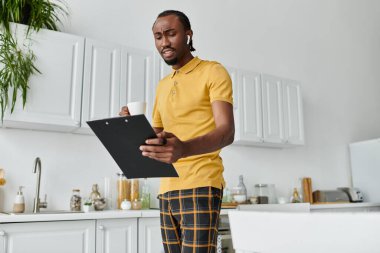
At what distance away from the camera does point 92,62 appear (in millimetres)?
A: 3105

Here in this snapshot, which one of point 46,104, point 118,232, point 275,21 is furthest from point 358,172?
point 46,104

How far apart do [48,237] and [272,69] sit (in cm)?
337

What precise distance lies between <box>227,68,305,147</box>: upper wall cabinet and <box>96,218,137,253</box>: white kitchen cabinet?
5.12 feet

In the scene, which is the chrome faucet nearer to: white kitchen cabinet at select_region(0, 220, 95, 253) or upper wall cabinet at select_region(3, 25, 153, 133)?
upper wall cabinet at select_region(3, 25, 153, 133)

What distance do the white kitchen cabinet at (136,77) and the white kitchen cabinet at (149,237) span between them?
0.87 meters

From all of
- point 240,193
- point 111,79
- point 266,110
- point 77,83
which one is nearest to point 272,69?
point 266,110

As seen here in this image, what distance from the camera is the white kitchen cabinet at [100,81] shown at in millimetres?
3035

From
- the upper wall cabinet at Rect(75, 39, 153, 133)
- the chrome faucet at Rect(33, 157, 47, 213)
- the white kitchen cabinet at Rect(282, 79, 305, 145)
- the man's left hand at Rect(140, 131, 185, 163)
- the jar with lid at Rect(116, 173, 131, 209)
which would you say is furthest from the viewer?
the white kitchen cabinet at Rect(282, 79, 305, 145)

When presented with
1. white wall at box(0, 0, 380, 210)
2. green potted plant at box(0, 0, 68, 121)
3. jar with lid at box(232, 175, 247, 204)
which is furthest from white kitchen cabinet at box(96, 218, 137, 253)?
jar with lid at box(232, 175, 247, 204)

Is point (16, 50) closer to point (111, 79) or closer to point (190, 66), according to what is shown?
point (111, 79)

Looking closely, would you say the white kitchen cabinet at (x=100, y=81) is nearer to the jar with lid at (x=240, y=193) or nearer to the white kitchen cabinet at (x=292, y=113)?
the jar with lid at (x=240, y=193)

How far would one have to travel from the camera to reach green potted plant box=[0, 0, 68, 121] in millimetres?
2719

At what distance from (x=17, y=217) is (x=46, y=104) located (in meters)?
0.84

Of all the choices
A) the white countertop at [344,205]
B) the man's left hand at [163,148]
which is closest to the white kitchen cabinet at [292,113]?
the white countertop at [344,205]
